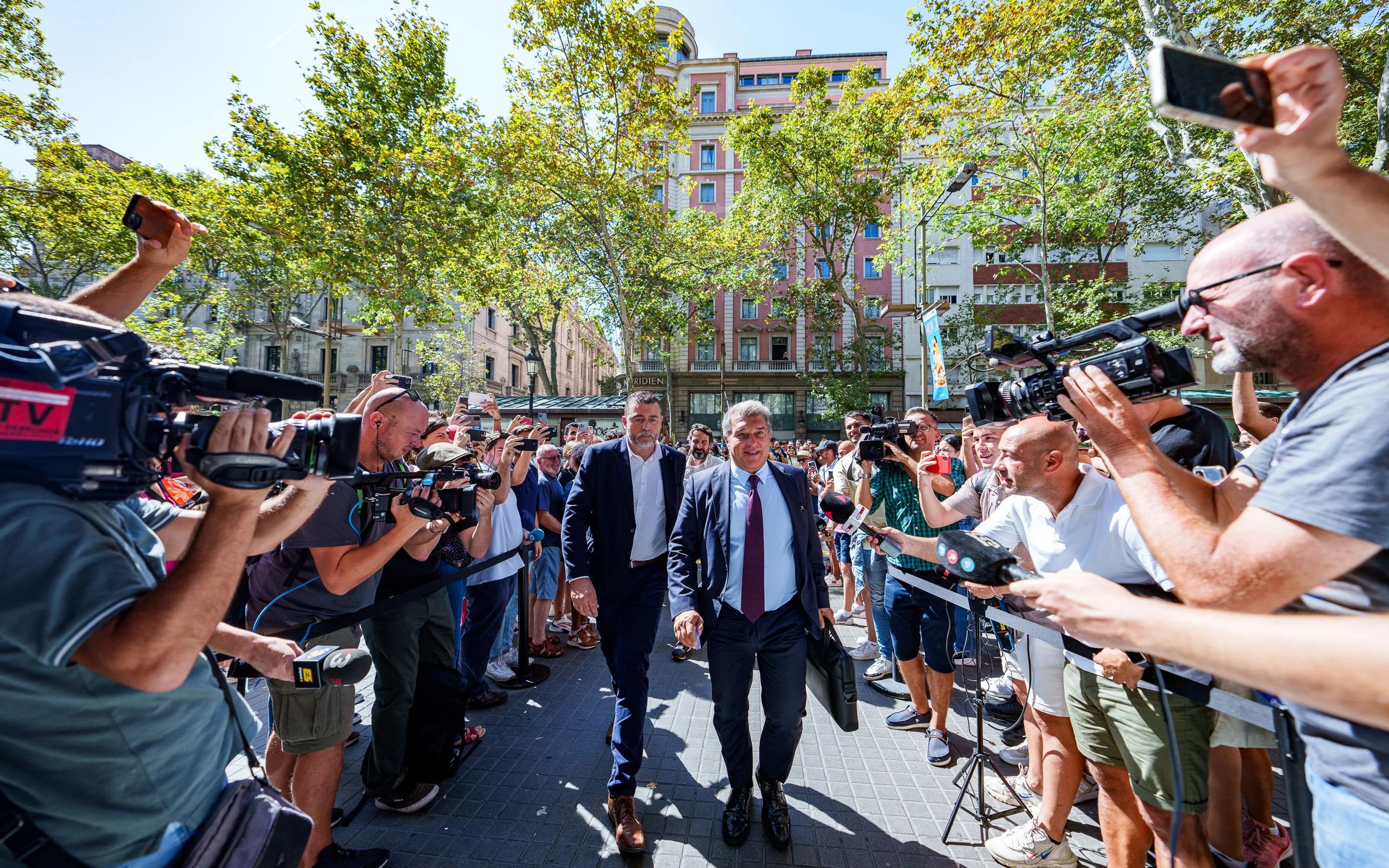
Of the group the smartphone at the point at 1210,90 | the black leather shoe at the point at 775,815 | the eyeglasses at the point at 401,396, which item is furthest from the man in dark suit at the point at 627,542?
the smartphone at the point at 1210,90

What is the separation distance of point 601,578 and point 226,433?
102 inches

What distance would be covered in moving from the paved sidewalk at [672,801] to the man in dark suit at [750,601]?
250 millimetres

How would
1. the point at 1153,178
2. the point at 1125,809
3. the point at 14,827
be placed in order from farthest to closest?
the point at 1153,178 < the point at 1125,809 < the point at 14,827

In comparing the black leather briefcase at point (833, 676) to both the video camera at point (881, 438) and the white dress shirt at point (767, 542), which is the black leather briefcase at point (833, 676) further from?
the video camera at point (881, 438)

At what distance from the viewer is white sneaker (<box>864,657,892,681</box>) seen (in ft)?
16.8

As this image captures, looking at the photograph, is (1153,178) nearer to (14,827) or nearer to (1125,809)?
(1125,809)

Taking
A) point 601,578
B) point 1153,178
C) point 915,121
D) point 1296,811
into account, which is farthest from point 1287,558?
point 1153,178

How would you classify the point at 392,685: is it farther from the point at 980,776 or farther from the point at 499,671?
the point at 980,776

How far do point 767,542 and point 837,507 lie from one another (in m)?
0.66

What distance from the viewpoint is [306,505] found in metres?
Result: 1.67

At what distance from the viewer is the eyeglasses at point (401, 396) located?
305cm

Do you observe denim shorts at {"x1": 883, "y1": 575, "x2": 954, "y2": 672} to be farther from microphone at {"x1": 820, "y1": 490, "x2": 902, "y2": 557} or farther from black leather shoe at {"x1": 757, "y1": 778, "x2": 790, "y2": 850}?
black leather shoe at {"x1": 757, "y1": 778, "x2": 790, "y2": 850}

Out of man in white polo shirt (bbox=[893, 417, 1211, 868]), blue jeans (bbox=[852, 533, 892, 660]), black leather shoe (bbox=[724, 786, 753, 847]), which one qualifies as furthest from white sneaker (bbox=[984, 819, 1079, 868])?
blue jeans (bbox=[852, 533, 892, 660])

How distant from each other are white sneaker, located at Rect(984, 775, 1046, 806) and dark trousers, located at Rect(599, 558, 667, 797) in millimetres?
2047
